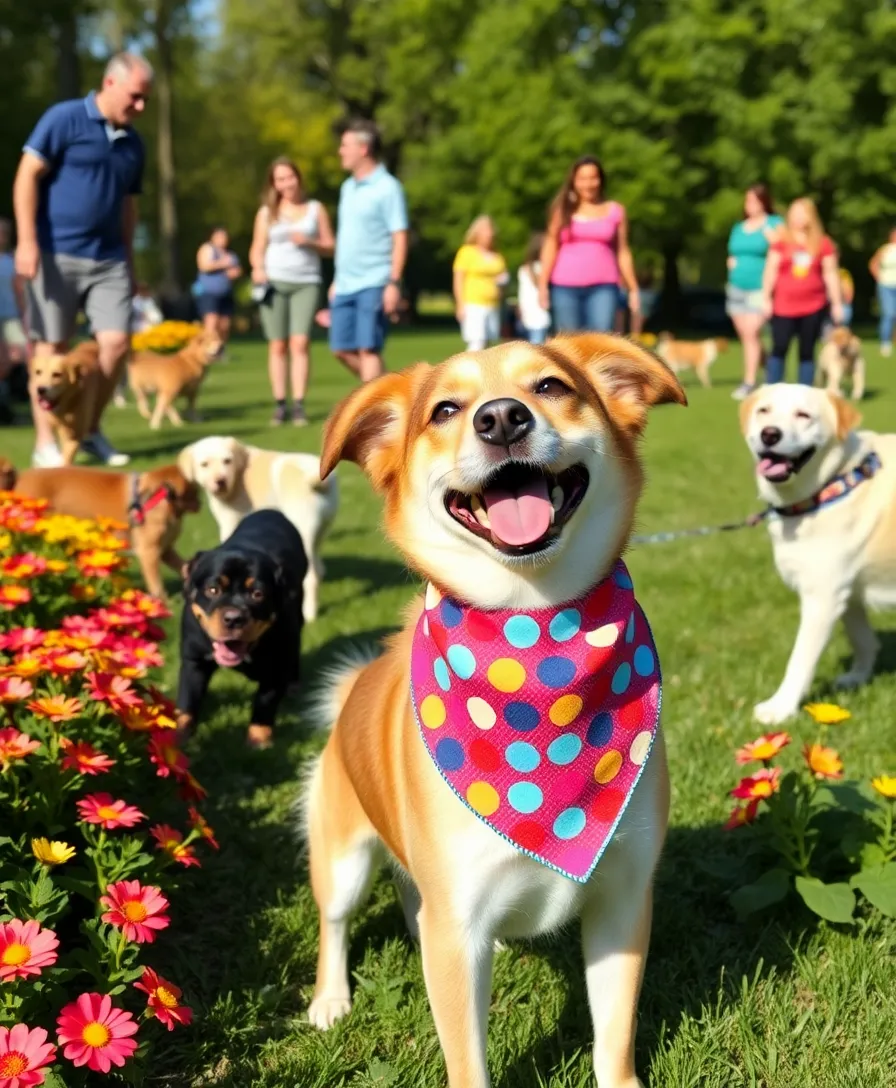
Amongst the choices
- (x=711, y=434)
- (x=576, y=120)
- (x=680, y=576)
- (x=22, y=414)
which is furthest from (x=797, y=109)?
(x=680, y=576)

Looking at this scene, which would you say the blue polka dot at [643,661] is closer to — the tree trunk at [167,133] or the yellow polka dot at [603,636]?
the yellow polka dot at [603,636]

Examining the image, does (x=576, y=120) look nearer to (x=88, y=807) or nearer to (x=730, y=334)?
(x=730, y=334)

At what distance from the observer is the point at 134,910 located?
2.24m

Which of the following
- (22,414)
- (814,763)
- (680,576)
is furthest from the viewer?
(22,414)

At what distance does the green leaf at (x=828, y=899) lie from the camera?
8.81 feet

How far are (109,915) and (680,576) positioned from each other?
4763 millimetres

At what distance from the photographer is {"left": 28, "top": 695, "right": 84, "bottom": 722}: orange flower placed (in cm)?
276

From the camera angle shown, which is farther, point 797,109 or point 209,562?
point 797,109

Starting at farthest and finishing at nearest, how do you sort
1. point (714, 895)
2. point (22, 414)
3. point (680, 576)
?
point (22, 414), point (680, 576), point (714, 895)

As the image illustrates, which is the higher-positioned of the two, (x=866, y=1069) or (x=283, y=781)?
(x=866, y=1069)

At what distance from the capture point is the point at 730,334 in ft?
122

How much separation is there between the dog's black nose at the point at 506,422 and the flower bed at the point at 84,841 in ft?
4.08

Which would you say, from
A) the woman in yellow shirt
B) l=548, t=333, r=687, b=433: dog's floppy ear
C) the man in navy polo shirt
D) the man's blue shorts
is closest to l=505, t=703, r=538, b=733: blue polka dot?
l=548, t=333, r=687, b=433: dog's floppy ear

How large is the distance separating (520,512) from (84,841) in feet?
5.06
